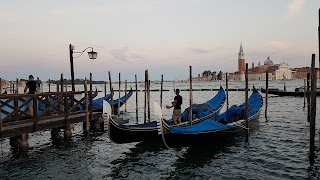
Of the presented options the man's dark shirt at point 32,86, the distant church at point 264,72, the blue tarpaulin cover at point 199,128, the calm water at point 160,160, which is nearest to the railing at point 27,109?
the man's dark shirt at point 32,86

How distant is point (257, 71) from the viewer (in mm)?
154625

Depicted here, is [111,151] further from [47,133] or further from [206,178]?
[47,133]

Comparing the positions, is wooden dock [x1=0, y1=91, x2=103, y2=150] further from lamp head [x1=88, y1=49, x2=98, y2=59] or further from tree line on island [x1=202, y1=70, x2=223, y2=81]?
tree line on island [x1=202, y1=70, x2=223, y2=81]

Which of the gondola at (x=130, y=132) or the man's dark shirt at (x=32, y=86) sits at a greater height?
the man's dark shirt at (x=32, y=86)

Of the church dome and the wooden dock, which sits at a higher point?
the church dome

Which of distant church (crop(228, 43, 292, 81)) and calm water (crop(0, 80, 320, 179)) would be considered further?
distant church (crop(228, 43, 292, 81))

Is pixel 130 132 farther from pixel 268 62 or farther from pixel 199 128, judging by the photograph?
pixel 268 62

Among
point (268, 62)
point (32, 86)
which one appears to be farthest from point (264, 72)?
point (32, 86)

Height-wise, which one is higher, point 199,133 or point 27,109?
point 27,109

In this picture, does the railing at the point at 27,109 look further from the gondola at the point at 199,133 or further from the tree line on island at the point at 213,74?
the tree line on island at the point at 213,74

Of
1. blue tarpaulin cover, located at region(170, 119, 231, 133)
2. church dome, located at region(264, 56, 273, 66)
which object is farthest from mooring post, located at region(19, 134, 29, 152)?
church dome, located at region(264, 56, 273, 66)

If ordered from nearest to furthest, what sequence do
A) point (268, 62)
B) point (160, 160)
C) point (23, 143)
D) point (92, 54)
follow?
point (160, 160) → point (23, 143) → point (92, 54) → point (268, 62)

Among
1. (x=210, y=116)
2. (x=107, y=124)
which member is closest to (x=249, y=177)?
(x=107, y=124)

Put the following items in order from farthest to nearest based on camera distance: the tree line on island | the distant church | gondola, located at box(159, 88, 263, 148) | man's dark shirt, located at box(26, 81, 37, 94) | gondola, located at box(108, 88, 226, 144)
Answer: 1. the tree line on island
2. the distant church
3. man's dark shirt, located at box(26, 81, 37, 94)
4. gondola, located at box(108, 88, 226, 144)
5. gondola, located at box(159, 88, 263, 148)
